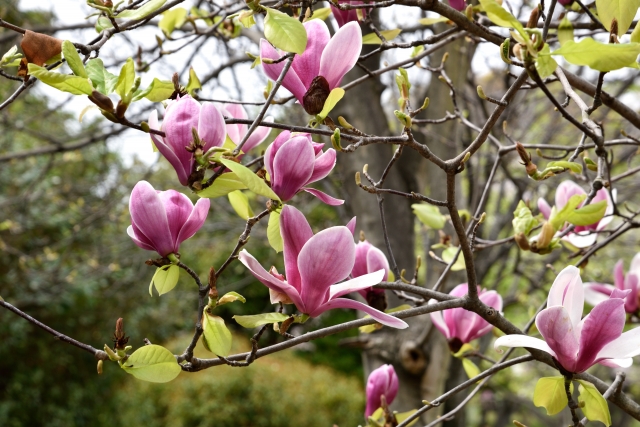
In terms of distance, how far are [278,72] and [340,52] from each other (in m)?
0.09

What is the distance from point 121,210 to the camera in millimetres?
3480

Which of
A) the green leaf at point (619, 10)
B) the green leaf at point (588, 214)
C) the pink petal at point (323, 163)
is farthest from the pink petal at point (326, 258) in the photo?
the green leaf at point (619, 10)

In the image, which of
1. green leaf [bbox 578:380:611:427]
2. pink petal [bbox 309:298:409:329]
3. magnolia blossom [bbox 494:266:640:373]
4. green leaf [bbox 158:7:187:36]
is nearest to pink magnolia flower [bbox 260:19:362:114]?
pink petal [bbox 309:298:409:329]

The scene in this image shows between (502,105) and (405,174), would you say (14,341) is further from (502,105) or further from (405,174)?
(502,105)

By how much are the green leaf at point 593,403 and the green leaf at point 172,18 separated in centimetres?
97

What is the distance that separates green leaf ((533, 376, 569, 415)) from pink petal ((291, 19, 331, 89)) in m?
0.43

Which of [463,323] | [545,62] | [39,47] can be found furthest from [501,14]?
[463,323]

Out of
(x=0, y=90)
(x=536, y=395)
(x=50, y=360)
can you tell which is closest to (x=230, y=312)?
(x=50, y=360)

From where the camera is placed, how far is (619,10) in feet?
1.89

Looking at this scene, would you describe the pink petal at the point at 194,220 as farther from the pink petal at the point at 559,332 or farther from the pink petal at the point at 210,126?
the pink petal at the point at 559,332

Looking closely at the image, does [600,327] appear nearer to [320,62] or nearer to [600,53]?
[600,53]

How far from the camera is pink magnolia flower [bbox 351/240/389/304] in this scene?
801 mm

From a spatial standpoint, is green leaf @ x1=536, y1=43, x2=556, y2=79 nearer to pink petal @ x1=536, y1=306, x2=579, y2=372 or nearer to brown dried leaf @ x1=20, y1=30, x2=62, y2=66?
pink petal @ x1=536, y1=306, x2=579, y2=372

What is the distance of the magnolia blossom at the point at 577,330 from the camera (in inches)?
22.2
